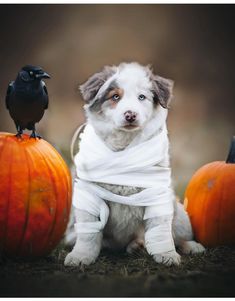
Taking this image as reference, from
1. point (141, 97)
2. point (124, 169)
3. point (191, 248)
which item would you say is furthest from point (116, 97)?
point (191, 248)

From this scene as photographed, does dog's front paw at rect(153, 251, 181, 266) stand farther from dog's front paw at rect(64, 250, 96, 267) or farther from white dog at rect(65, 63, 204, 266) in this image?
dog's front paw at rect(64, 250, 96, 267)

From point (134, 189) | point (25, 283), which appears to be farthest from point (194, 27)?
point (25, 283)

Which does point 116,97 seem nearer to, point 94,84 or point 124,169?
point 94,84

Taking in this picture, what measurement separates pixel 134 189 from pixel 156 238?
0.25 meters

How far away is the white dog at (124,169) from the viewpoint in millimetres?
2338

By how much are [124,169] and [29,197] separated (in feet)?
1.49

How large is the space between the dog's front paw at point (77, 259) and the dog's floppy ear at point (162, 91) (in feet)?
2.57

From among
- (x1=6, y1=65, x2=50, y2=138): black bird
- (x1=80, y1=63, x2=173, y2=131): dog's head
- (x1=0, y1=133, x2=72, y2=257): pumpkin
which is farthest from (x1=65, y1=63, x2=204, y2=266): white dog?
(x1=6, y1=65, x2=50, y2=138): black bird

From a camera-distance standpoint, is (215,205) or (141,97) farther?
(215,205)

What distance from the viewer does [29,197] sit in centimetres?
234

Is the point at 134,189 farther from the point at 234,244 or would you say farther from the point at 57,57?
the point at 57,57

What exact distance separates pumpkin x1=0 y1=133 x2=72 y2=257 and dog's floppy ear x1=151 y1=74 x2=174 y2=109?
22.9 inches

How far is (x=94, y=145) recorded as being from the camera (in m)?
2.44

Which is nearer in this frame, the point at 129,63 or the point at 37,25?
the point at 129,63
